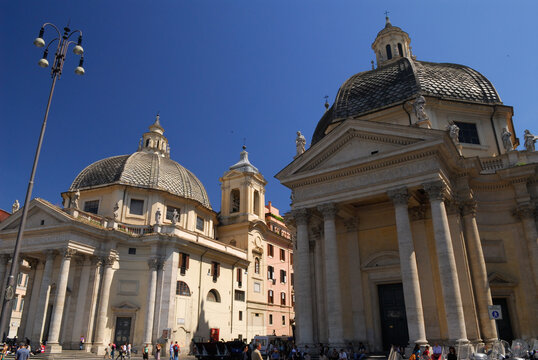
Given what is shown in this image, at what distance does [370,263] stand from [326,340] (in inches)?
183

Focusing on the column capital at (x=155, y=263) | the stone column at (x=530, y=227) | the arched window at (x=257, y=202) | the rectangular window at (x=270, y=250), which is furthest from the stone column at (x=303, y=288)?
the rectangular window at (x=270, y=250)

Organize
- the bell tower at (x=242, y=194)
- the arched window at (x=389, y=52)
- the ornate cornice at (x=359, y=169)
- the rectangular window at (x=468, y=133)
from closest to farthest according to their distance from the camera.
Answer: the ornate cornice at (x=359, y=169) → the rectangular window at (x=468, y=133) → the arched window at (x=389, y=52) → the bell tower at (x=242, y=194)

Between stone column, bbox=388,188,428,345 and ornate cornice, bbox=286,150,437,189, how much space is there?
151cm

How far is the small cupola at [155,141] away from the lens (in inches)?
1756

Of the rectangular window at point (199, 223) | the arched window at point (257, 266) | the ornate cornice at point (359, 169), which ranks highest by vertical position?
the rectangular window at point (199, 223)

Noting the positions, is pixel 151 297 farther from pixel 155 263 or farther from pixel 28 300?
pixel 28 300

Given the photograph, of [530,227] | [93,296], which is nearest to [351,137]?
[530,227]

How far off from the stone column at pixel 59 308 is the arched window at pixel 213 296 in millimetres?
11934

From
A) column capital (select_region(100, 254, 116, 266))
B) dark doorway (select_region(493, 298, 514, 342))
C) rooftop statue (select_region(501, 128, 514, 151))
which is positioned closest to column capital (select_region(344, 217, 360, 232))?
dark doorway (select_region(493, 298, 514, 342))

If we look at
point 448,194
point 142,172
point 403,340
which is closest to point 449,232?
point 448,194

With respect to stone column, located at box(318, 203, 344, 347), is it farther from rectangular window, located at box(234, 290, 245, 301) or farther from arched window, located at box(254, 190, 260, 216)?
arched window, located at box(254, 190, 260, 216)

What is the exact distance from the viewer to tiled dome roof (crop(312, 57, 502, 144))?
24.7 m

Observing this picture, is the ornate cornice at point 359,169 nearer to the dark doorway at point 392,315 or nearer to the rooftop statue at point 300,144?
the rooftop statue at point 300,144

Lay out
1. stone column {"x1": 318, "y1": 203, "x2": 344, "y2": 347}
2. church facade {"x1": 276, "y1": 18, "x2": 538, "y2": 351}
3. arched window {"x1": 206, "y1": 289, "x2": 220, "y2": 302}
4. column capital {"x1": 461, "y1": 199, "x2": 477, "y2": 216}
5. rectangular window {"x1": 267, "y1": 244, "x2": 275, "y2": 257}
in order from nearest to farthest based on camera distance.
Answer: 1. church facade {"x1": 276, "y1": 18, "x2": 538, "y2": 351}
2. stone column {"x1": 318, "y1": 203, "x2": 344, "y2": 347}
3. column capital {"x1": 461, "y1": 199, "x2": 477, "y2": 216}
4. arched window {"x1": 206, "y1": 289, "x2": 220, "y2": 302}
5. rectangular window {"x1": 267, "y1": 244, "x2": 275, "y2": 257}
